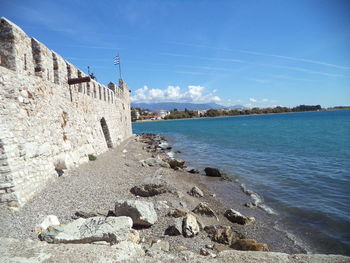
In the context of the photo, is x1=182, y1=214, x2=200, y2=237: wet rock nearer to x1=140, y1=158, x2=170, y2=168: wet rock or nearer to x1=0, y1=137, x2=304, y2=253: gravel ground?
x1=0, y1=137, x2=304, y2=253: gravel ground

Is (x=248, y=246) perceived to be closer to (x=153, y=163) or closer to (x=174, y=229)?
(x=174, y=229)

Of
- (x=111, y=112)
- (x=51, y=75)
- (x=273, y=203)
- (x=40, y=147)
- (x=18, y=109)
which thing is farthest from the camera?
(x=111, y=112)

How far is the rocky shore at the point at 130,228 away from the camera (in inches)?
139

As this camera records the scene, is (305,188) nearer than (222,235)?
No

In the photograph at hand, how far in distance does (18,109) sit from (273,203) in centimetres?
908

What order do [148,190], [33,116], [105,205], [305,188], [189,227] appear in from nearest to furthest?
[189,227] → [105,205] → [33,116] → [148,190] → [305,188]

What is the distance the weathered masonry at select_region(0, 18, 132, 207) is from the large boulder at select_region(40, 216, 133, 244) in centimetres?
Result: 174

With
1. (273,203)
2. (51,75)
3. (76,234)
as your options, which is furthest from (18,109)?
(273,203)

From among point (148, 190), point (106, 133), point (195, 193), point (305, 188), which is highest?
point (106, 133)

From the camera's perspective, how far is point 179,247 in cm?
455

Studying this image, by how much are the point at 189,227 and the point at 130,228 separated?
5.20ft

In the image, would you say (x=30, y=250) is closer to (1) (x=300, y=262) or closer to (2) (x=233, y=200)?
(1) (x=300, y=262)

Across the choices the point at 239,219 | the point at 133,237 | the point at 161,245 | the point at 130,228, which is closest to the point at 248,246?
the point at 239,219

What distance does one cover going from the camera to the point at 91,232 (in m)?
3.86
